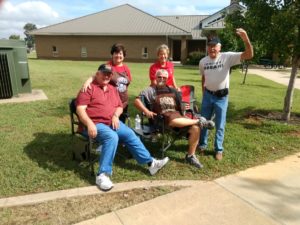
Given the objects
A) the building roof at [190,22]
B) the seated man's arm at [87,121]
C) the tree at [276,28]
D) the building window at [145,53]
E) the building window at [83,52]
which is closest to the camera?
the seated man's arm at [87,121]

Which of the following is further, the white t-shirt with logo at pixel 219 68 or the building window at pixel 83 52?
the building window at pixel 83 52

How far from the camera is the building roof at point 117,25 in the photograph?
117ft

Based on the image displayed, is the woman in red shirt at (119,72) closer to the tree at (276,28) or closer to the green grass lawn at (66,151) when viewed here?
the green grass lawn at (66,151)

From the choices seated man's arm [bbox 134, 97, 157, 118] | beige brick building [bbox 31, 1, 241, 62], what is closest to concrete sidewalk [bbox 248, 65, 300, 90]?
beige brick building [bbox 31, 1, 241, 62]

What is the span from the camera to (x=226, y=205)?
11.7 feet

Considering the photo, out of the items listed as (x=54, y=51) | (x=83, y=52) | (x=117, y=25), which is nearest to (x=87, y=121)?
(x=117, y=25)

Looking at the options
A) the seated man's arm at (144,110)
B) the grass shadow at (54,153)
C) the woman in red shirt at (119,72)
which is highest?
the woman in red shirt at (119,72)

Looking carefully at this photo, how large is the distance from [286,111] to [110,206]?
16.2 feet

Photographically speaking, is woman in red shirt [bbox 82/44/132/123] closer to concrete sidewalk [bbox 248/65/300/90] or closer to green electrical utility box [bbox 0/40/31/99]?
green electrical utility box [bbox 0/40/31/99]

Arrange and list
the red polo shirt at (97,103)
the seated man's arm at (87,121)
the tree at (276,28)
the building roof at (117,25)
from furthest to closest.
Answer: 1. the building roof at (117,25)
2. the tree at (276,28)
3. the red polo shirt at (97,103)
4. the seated man's arm at (87,121)

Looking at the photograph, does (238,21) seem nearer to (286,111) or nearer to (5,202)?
(286,111)

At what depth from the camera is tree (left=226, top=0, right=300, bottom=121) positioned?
245 inches

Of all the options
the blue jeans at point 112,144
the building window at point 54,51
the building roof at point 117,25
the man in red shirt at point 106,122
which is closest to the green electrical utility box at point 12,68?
the man in red shirt at point 106,122

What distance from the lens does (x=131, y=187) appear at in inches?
155
